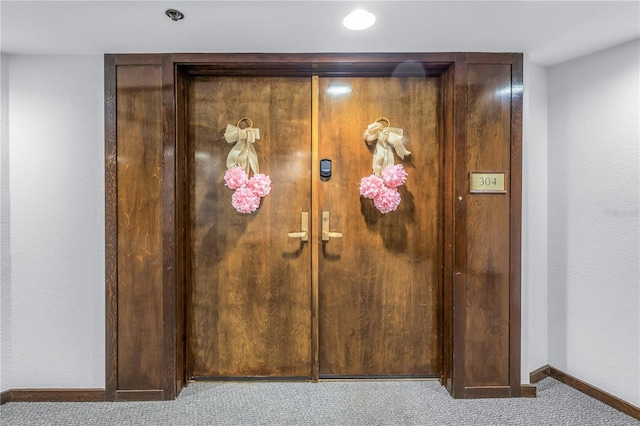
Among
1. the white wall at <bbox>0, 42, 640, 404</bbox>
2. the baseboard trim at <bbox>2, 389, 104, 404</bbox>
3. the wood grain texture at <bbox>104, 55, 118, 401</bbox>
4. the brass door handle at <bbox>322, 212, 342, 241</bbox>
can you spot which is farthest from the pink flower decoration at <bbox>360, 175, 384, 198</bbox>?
the baseboard trim at <bbox>2, 389, 104, 404</bbox>

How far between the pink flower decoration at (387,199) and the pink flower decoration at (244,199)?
727 millimetres

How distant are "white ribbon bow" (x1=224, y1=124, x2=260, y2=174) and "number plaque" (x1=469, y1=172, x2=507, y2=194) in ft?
4.23

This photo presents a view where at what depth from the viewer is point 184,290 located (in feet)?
7.09

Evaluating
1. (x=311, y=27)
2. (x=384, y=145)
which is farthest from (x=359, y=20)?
(x=384, y=145)

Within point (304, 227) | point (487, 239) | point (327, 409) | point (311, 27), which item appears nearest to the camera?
point (311, 27)

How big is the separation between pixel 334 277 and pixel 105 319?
1361 millimetres

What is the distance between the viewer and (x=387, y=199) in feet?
6.70

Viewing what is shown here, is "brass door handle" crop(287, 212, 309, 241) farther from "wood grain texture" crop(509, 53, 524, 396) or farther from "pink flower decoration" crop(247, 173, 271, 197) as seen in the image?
"wood grain texture" crop(509, 53, 524, 396)

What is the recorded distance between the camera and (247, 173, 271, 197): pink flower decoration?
207cm

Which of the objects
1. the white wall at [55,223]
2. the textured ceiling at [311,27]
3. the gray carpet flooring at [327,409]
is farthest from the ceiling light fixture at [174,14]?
the gray carpet flooring at [327,409]

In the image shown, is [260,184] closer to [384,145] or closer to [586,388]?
[384,145]

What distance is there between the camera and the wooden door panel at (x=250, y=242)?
2176 mm

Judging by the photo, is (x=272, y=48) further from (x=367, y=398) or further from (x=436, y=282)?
(x=367, y=398)

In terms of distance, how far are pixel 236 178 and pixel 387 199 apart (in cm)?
88
